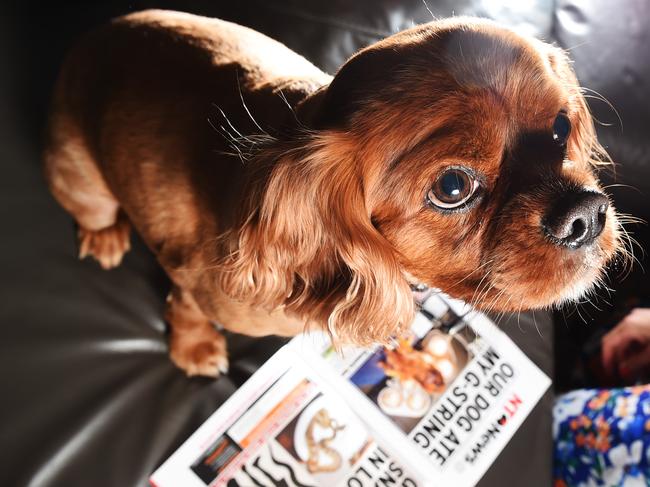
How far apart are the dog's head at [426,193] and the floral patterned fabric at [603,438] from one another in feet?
2.06

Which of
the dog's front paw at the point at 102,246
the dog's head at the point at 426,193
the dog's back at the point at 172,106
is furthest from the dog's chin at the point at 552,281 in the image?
the dog's front paw at the point at 102,246

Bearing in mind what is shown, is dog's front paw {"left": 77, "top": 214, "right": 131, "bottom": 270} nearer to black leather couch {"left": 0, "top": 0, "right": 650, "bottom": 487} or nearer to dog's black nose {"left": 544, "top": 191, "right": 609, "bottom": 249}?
black leather couch {"left": 0, "top": 0, "right": 650, "bottom": 487}

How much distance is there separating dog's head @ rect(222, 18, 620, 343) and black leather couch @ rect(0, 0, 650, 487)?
1.71ft

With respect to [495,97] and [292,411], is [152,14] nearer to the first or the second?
[495,97]

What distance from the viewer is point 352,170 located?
1.04 m

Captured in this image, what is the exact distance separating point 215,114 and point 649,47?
5.03ft

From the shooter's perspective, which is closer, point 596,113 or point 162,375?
point 162,375

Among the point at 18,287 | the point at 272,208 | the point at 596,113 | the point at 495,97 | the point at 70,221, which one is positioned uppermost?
the point at 596,113

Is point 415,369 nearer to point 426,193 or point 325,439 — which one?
point 325,439

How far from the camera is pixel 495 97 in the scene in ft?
A: 3.21

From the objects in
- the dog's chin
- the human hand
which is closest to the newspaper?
the human hand

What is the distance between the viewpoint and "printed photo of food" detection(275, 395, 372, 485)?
1479 millimetres

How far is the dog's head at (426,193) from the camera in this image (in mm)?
969

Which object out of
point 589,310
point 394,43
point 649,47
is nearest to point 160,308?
point 394,43
